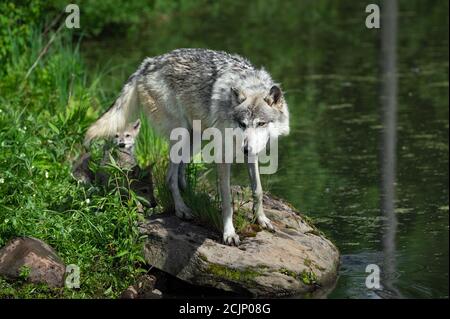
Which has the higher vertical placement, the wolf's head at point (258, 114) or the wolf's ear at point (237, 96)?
the wolf's ear at point (237, 96)

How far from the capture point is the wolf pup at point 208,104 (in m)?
6.68

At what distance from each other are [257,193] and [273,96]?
0.85 m

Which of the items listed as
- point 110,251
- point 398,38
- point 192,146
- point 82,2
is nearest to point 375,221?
point 192,146

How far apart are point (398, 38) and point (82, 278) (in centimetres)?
1302

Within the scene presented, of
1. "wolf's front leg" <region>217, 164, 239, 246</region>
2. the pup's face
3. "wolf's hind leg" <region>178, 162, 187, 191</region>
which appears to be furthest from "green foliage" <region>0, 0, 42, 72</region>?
"wolf's front leg" <region>217, 164, 239, 246</region>

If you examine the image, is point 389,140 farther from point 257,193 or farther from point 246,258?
point 246,258

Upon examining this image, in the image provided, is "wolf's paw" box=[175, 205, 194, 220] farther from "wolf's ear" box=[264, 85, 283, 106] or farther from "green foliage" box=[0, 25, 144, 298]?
"wolf's ear" box=[264, 85, 283, 106]

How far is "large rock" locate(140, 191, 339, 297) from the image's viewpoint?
660 cm

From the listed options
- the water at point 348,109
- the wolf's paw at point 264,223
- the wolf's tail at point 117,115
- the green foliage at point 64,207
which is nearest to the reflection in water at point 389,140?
the water at point 348,109

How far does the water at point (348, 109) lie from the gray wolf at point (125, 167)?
3.74ft

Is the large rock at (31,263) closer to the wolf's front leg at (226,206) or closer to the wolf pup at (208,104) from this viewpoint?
the wolf pup at (208,104)

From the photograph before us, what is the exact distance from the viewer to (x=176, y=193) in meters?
7.29

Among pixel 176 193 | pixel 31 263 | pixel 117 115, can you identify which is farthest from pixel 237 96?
pixel 31 263
